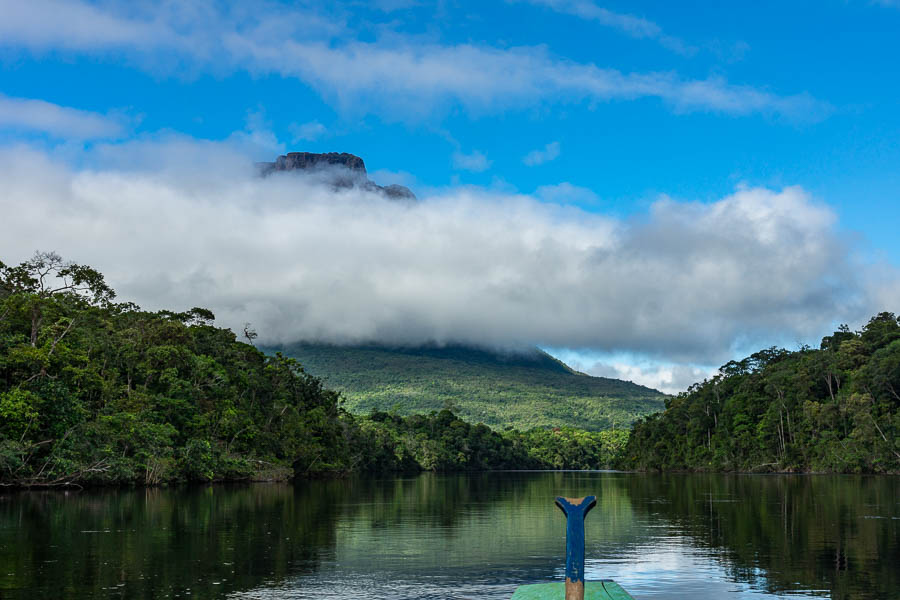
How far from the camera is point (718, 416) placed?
136 m

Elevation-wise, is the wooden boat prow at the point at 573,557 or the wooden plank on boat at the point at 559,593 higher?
the wooden boat prow at the point at 573,557

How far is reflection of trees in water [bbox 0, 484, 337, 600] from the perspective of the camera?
1647 cm

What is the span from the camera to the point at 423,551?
22.9m

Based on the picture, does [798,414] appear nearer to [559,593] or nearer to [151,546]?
[151,546]

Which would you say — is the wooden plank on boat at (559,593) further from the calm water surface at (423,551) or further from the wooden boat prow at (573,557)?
the calm water surface at (423,551)

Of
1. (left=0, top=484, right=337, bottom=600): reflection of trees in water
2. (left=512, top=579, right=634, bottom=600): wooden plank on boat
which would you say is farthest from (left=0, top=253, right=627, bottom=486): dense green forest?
(left=512, top=579, right=634, bottom=600): wooden plank on boat

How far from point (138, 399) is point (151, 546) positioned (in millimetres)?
38924

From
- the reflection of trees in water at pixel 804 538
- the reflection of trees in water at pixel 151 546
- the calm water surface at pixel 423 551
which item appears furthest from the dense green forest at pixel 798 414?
the reflection of trees in water at pixel 151 546

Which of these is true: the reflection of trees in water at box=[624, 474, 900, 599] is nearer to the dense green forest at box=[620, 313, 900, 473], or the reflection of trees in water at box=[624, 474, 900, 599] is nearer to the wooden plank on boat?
the wooden plank on boat

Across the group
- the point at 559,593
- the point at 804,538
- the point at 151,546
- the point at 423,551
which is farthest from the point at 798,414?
the point at 559,593

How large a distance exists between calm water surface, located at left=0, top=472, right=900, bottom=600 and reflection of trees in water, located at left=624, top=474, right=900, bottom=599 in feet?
0.20

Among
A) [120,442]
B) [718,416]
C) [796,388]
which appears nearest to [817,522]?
[120,442]

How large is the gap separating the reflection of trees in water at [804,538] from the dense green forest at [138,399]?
33.1 meters

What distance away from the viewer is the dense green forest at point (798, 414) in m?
90.7
